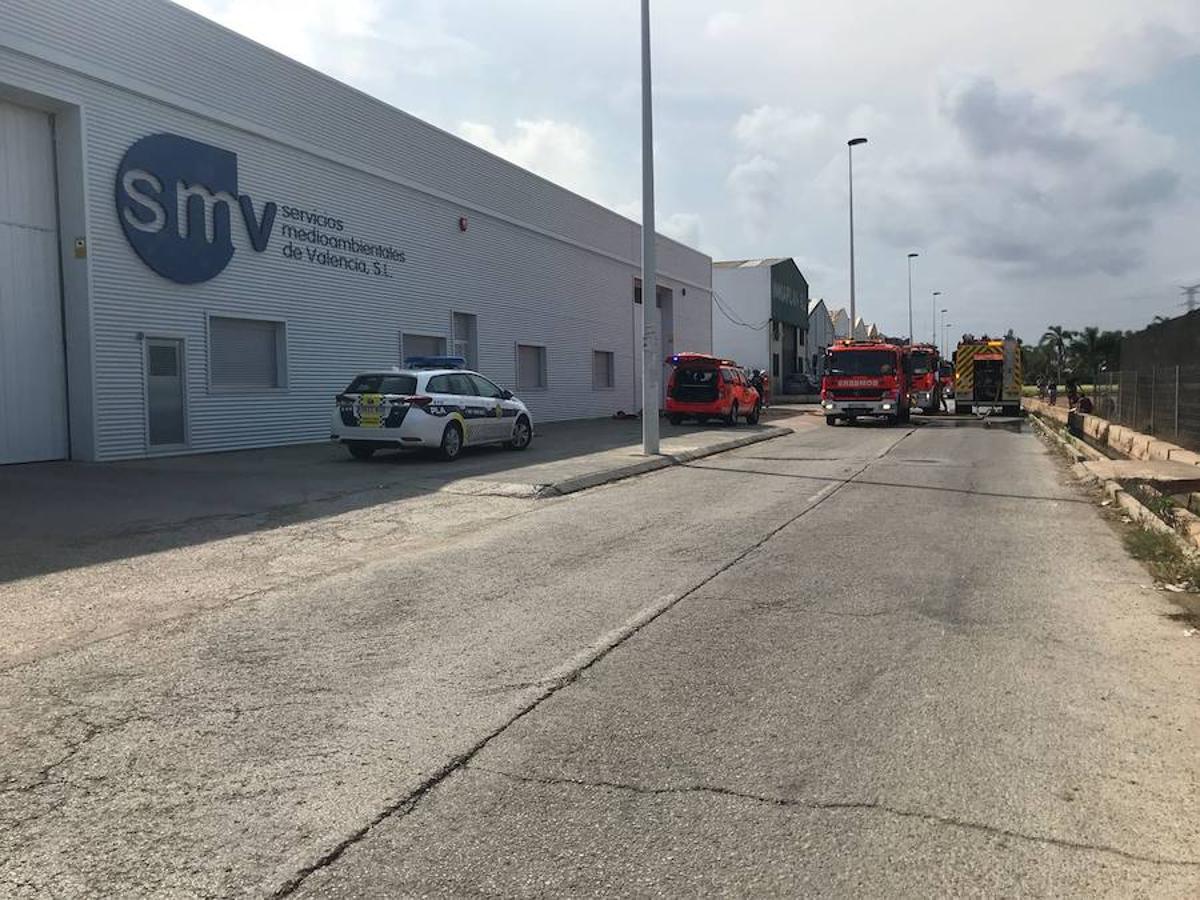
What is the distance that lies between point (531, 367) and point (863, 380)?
33.8 ft

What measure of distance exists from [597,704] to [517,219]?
84.9ft

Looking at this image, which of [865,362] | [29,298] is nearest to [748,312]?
[865,362]

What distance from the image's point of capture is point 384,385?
621 inches

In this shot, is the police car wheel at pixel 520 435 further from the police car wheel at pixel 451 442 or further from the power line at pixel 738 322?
the power line at pixel 738 322

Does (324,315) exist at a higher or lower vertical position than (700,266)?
lower

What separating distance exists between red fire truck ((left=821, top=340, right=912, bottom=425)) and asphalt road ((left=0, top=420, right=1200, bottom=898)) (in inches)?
832

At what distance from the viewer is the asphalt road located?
10.6 feet

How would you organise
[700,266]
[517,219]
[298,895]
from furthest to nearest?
[700,266], [517,219], [298,895]

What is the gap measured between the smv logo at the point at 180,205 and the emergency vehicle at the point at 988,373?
2795 cm

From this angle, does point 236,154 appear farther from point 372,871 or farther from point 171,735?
point 372,871

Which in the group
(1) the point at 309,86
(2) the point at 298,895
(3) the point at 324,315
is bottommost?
(2) the point at 298,895

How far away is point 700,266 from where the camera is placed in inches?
1812

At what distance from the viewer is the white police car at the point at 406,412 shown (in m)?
15.6

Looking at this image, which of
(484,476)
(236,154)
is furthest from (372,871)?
(236,154)
